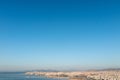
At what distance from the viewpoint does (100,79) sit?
95.3 m

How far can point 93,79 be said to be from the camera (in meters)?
98.4

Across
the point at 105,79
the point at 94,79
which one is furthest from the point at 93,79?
the point at 105,79

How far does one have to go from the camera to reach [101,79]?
95.5 meters

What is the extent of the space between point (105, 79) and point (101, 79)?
6.90 feet

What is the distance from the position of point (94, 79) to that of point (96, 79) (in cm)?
104

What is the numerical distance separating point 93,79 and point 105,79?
6497 mm

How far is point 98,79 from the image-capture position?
318ft

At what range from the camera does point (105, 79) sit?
9412cm

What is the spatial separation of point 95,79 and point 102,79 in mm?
4157

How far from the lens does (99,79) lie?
9638 centimetres

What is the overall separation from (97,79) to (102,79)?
2.88 m

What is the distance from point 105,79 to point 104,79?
0.82 m

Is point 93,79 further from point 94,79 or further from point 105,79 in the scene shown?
point 105,79

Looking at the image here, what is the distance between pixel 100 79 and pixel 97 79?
8.19ft
